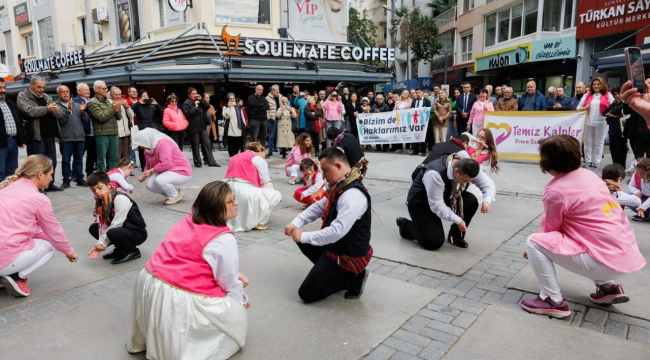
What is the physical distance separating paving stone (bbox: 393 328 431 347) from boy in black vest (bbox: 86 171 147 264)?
9.22 ft

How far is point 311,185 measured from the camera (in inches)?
267

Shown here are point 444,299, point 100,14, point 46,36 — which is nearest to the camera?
point 444,299

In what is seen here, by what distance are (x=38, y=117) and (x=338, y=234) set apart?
703 centimetres

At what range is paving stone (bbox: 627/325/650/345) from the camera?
300 cm

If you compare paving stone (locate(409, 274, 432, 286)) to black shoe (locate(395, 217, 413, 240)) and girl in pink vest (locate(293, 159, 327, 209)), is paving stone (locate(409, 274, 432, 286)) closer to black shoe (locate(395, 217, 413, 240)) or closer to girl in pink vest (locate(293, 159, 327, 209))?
black shoe (locate(395, 217, 413, 240))

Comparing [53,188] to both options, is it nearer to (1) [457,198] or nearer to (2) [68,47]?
(1) [457,198]

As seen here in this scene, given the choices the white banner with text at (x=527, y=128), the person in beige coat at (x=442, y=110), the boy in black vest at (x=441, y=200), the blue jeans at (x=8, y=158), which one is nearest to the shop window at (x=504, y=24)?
the person in beige coat at (x=442, y=110)

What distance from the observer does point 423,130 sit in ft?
38.6

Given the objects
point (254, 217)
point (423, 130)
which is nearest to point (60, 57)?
point (423, 130)

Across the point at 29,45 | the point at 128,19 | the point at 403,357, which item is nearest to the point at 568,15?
the point at 128,19

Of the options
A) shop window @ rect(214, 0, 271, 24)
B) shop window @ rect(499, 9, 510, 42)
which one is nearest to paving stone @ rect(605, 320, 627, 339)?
shop window @ rect(214, 0, 271, 24)

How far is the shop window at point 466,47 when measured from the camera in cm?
2980

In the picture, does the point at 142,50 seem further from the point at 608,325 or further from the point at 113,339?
the point at 608,325

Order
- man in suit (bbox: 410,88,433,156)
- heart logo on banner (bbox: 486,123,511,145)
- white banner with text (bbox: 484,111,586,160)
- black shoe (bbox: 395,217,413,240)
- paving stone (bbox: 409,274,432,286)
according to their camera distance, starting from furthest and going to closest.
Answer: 1. man in suit (bbox: 410,88,433,156)
2. heart logo on banner (bbox: 486,123,511,145)
3. white banner with text (bbox: 484,111,586,160)
4. black shoe (bbox: 395,217,413,240)
5. paving stone (bbox: 409,274,432,286)
